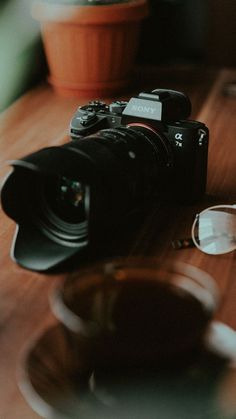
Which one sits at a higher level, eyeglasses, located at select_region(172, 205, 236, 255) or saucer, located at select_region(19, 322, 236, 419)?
saucer, located at select_region(19, 322, 236, 419)

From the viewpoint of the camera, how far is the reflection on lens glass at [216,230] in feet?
2.36

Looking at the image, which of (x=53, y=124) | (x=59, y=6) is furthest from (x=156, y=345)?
(x=59, y=6)

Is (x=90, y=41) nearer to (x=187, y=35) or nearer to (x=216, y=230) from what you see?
(x=187, y=35)

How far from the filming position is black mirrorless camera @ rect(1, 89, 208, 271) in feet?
2.14

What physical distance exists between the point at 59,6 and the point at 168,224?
0.55m

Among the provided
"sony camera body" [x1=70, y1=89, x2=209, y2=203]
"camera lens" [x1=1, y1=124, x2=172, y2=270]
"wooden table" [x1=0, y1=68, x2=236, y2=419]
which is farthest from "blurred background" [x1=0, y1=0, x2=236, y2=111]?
"camera lens" [x1=1, y1=124, x2=172, y2=270]

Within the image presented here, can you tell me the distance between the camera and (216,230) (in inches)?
29.4

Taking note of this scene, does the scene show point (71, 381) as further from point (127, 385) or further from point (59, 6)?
point (59, 6)

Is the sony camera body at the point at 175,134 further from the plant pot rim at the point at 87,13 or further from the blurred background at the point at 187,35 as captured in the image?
the blurred background at the point at 187,35

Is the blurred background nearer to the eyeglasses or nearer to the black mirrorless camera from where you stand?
the black mirrorless camera

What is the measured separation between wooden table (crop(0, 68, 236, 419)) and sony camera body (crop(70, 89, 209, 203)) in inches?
1.0

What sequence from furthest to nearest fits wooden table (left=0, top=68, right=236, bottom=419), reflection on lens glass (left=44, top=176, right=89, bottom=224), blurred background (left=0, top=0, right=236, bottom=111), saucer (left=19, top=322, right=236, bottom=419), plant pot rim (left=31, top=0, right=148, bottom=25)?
blurred background (left=0, top=0, right=236, bottom=111) < plant pot rim (left=31, top=0, right=148, bottom=25) < reflection on lens glass (left=44, top=176, right=89, bottom=224) < wooden table (left=0, top=68, right=236, bottom=419) < saucer (left=19, top=322, right=236, bottom=419)

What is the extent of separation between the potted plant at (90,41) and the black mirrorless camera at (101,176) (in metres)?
0.35

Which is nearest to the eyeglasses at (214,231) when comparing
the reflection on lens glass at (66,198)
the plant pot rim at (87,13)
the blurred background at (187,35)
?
the reflection on lens glass at (66,198)
